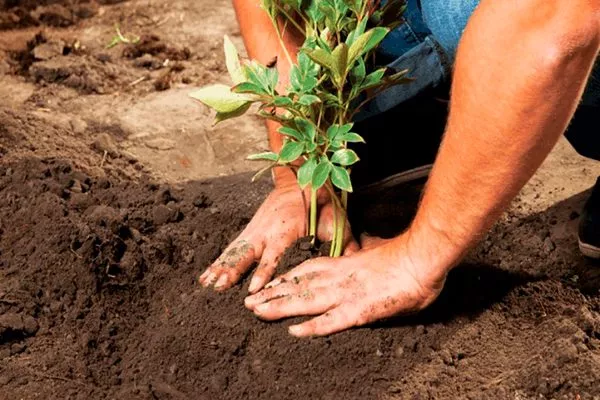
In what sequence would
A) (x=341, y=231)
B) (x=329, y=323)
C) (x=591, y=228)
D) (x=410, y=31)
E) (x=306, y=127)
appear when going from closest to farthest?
(x=306, y=127) → (x=329, y=323) → (x=341, y=231) → (x=591, y=228) → (x=410, y=31)

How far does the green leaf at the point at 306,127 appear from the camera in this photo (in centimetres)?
208

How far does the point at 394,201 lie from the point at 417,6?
2.12 feet

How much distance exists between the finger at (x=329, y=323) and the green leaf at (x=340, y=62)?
0.58m

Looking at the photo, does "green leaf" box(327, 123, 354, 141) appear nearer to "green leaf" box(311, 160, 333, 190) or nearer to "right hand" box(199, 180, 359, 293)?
"green leaf" box(311, 160, 333, 190)

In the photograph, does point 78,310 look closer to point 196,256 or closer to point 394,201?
point 196,256

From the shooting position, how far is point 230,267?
245 cm

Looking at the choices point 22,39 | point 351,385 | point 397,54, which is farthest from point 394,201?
point 22,39

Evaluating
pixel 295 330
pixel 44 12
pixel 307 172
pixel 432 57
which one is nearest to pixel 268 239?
pixel 295 330

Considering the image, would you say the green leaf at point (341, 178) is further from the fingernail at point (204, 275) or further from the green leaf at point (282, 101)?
the fingernail at point (204, 275)

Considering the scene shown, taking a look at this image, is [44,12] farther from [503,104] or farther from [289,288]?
[503,104]

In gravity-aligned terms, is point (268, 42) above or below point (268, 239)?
above

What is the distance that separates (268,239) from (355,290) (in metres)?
0.35

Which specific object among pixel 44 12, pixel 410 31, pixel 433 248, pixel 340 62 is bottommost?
pixel 44 12

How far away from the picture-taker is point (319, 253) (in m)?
2.44
